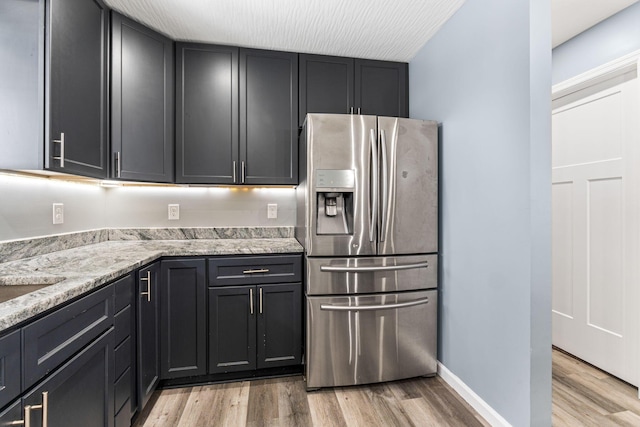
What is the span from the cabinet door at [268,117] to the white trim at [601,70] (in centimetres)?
206

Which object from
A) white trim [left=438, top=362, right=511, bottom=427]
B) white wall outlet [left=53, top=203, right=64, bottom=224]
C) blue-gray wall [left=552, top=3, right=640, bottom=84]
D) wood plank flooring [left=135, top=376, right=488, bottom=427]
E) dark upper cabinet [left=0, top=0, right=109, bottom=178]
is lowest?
wood plank flooring [left=135, top=376, right=488, bottom=427]

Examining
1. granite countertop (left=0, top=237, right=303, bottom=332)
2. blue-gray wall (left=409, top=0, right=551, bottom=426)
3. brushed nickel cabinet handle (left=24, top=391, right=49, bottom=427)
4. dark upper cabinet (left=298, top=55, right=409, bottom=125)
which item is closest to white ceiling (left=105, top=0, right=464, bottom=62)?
dark upper cabinet (left=298, top=55, right=409, bottom=125)

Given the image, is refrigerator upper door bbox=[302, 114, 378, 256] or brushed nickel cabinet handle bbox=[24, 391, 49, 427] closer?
brushed nickel cabinet handle bbox=[24, 391, 49, 427]

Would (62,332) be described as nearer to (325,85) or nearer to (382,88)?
(325,85)

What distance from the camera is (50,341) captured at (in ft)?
3.11

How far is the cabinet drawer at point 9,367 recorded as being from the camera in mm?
768

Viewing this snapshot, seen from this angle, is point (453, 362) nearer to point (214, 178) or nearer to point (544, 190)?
point (544, 190)

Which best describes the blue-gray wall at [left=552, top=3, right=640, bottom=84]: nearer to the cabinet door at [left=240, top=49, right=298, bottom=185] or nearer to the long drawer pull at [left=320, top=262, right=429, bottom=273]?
the long drawer pull at [left=320, top=262, right=429, bottom=273]

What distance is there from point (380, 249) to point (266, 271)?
78 centimetres

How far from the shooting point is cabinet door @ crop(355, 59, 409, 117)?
2.51 metres

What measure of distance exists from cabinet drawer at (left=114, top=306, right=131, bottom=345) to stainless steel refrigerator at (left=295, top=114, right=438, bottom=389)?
98 cm

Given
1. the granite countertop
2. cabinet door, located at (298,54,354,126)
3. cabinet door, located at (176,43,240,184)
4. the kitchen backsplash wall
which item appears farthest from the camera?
cabinet door, located at (298,54,354,126)

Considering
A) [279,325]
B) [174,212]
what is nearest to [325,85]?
[174,212]

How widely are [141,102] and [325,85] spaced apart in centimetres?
133
